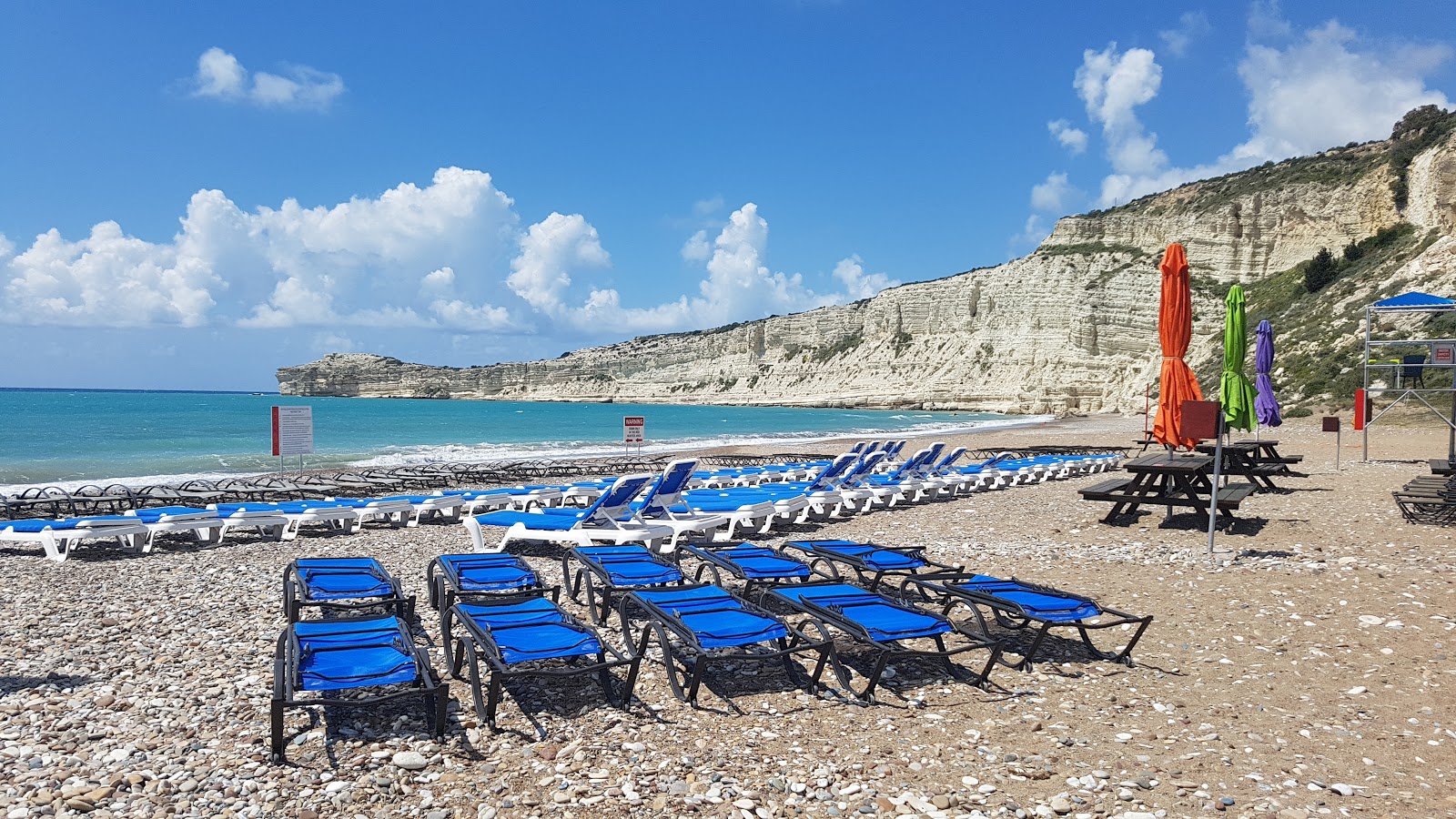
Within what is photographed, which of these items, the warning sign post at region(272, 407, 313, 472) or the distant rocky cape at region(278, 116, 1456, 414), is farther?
the distant rocky cape at region(278, 116, 1456, 414)

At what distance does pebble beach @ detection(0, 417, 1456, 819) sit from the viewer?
3.26 metres

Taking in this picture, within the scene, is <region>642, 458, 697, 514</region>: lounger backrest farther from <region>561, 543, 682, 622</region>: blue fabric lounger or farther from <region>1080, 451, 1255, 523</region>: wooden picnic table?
<region>1080, 451, 1255, 523</region>: wooden picnic table

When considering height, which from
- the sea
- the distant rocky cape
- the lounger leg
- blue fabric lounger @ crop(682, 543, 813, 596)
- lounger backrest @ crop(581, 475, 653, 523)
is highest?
the distant rocky cape

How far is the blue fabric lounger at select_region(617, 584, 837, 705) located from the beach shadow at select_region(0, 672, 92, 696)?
116 inches

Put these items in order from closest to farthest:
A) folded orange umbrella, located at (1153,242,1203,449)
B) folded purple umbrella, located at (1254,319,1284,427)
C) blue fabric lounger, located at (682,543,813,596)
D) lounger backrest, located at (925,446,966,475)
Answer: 1. blue fabric lounger, located at (682,543,813,596)
2. folded orange umbrella, located at (1153,242,1203,449)
3. lounger backrest, located at (925,446,966,475)
4. folded purple umbrella, located at (1254,319,1284,427)

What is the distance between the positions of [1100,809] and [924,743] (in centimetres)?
83

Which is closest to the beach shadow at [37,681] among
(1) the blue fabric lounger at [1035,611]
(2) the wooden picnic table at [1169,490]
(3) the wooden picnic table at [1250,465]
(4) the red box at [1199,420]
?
(1) the blue fabric lounger at [1035,611]

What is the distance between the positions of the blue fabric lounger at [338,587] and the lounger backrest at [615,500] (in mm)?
2792

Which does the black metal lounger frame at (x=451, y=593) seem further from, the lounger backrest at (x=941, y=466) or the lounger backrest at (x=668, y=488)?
the lounger backrest at (x=941, y=466)

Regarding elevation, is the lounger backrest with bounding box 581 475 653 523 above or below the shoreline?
above

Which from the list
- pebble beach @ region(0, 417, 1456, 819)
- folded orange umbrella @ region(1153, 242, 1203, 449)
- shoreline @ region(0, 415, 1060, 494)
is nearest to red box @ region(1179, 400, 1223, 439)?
pebble beach @ region(0, 417, 1456, 819)

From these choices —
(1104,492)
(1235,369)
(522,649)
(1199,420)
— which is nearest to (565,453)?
(1104,492)

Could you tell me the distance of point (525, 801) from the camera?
10.7ft

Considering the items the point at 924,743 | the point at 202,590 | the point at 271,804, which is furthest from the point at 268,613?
the point at 924,743
